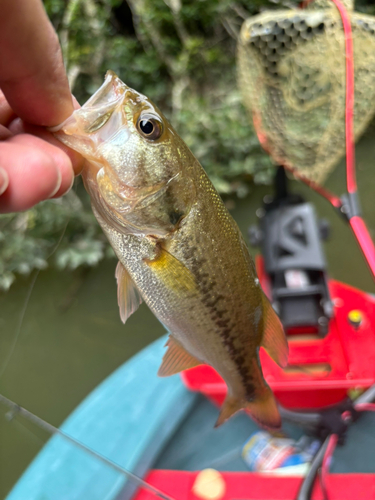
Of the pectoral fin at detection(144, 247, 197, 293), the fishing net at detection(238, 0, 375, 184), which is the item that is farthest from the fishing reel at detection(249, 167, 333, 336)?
the pectoral fin at detection(144, 247, 197, 293)

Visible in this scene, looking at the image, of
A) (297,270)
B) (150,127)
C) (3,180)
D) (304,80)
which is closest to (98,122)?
(150,127)

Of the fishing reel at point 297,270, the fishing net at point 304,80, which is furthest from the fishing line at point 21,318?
the fishing net at point 304,80

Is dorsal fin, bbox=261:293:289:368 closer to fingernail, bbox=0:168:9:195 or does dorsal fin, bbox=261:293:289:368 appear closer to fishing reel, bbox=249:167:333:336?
fingernail, bbox=0:168:9:195

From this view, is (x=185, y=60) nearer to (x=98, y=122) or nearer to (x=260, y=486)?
(x=98, y=122)

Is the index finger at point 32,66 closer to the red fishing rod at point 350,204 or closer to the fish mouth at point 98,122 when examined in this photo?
the fish mouth at point 98,122

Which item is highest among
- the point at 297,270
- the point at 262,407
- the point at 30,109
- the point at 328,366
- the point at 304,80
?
the point at 30,109

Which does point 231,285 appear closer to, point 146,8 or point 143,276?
point 143,276
